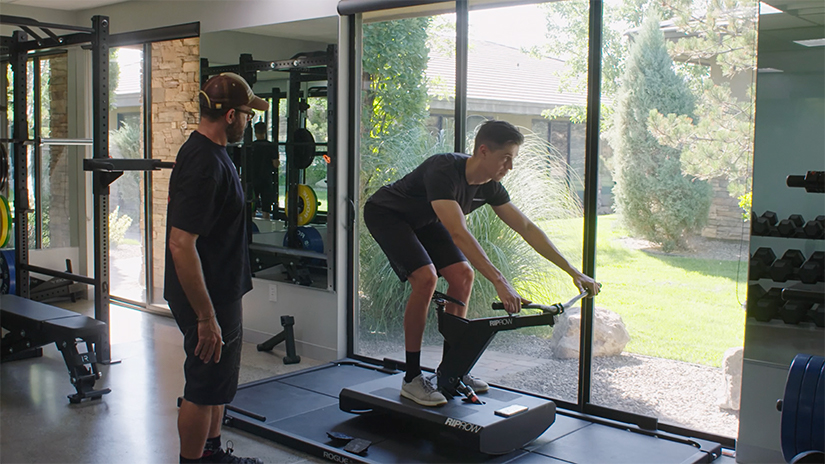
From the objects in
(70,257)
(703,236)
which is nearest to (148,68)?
(70,257)

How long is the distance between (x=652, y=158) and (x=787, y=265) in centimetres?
98

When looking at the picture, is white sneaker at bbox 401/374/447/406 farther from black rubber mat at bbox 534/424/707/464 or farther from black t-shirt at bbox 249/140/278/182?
black t-shirt at bbox 249/140/278/182

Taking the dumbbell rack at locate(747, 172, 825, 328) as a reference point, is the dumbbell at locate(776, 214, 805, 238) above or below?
above

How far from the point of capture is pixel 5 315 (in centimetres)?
468

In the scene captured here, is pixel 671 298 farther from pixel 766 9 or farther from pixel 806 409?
pixel 766 9

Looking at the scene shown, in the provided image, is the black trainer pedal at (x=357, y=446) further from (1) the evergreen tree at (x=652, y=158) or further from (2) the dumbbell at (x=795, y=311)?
(2) the dumbbell at (x=795, y=311)

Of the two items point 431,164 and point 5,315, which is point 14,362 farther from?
point 431,164

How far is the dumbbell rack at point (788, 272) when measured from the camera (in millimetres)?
3150

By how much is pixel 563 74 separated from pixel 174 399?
2.94 metres

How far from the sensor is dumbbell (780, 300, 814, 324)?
3.18 metres

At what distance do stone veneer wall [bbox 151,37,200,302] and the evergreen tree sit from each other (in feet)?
12.5

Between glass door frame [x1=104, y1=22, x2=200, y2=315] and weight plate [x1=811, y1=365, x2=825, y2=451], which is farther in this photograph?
glass door frame [x1=104, y1=22, x2=200, y2=315]

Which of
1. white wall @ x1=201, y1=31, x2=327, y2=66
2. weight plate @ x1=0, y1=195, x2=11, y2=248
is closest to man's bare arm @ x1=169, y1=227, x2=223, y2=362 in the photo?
white wall @ x1=201, y1=31, x2=327, y2=66

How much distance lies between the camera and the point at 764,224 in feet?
10.7
